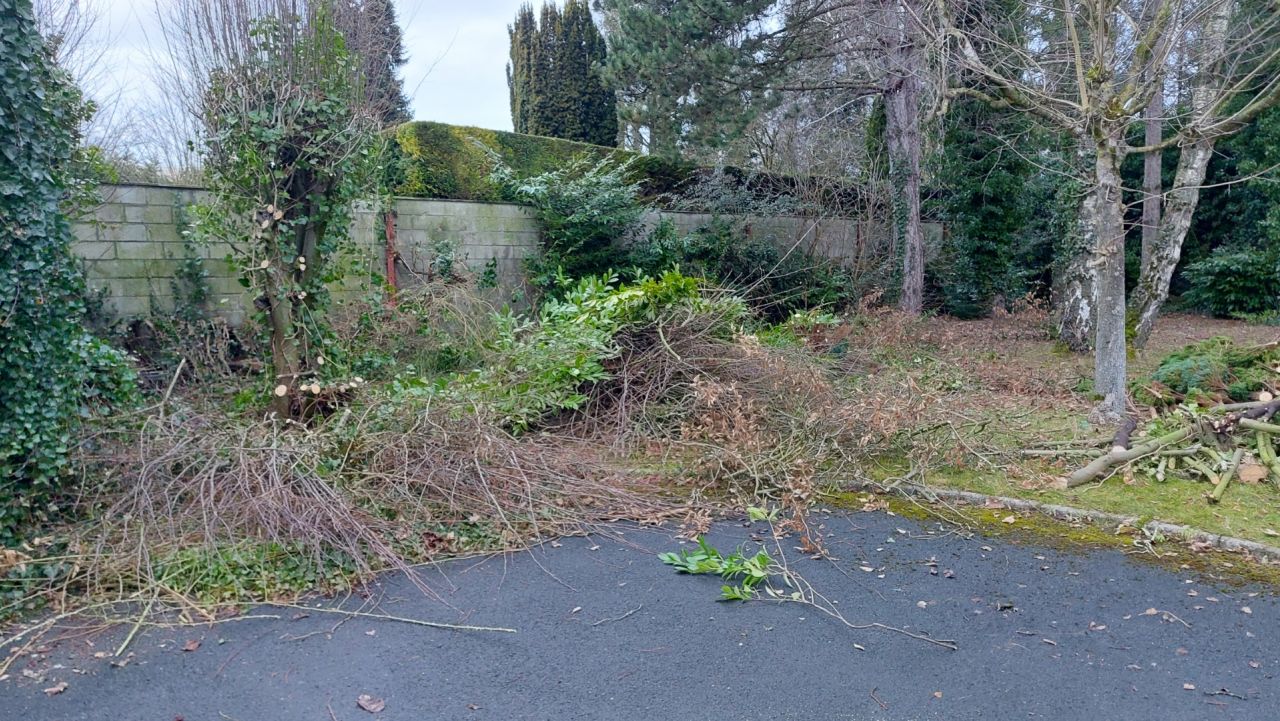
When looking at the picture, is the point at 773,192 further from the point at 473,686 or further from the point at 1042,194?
the point at 473,686

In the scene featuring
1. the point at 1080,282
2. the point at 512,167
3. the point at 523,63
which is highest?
the point at 523,63

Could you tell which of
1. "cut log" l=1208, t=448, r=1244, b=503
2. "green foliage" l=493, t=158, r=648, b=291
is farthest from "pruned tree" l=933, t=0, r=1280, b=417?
"green foliage" l=493, t=158, r=648, b=291

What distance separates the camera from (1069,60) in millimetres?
7004

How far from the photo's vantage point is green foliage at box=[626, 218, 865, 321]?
11617 mm

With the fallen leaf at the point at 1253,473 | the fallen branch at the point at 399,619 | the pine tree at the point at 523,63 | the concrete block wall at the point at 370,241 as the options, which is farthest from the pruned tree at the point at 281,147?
the pine tree at the point at 523,63

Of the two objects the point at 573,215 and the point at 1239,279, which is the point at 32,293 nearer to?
the point at 573,215

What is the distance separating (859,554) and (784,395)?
2.12m

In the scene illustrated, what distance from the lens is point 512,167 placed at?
39.2ft

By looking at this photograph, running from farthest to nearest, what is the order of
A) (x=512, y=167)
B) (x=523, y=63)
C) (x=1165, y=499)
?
(x=523, y=63), (x=512, y=167), (x=1165, y=499)

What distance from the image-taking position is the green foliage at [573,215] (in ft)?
35.2

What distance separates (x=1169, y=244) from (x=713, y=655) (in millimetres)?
8990

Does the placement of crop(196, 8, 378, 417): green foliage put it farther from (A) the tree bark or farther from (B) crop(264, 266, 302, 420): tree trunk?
(A) the tree bark

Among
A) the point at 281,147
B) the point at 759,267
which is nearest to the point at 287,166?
the point at 281,147

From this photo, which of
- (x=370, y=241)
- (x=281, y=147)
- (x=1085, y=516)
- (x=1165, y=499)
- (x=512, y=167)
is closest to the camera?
(x=1085, y=516)
